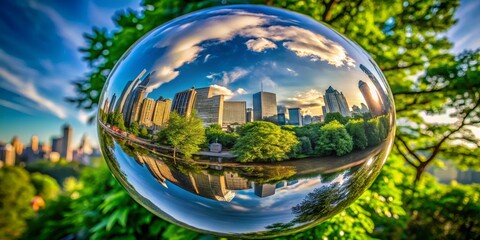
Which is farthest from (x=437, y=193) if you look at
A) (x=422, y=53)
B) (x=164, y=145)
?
(x=164, y=145)

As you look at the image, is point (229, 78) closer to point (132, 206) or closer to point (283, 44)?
point (283, 44)

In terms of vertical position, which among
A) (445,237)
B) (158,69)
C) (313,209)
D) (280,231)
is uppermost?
(158,69)

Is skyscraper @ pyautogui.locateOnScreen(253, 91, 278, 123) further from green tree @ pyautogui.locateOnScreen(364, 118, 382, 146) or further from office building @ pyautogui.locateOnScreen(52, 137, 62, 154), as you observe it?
office building @ pyautogui.locateOnScreen(52, 137, 62, 154)

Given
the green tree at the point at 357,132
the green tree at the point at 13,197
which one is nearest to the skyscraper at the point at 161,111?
the green tree at the point at 357,132

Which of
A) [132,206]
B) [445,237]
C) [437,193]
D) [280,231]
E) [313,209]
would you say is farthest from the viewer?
[437,193]

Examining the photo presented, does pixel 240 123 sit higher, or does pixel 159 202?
pixel 240 123

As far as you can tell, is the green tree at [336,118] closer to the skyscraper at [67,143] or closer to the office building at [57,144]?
the skyscraper at [67,143]
